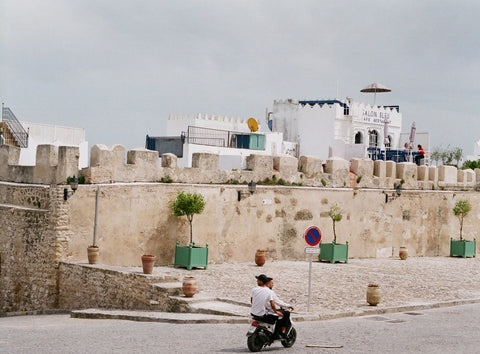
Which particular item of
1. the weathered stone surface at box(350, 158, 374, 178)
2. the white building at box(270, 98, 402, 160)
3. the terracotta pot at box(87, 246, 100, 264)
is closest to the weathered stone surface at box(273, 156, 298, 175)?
the weathered stone surface at box(350, 158, 374, 178)

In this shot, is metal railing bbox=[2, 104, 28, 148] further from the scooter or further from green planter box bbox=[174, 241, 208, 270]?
the scooter

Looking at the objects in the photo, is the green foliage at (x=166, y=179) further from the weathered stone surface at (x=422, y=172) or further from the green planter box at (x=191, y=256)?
the weathered stone surface at (x=422, y=172)

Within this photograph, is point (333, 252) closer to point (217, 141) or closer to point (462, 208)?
point (462, 208)

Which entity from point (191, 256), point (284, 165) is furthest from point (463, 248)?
point (191, 256)

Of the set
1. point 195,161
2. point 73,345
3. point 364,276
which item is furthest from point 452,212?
point 73,345

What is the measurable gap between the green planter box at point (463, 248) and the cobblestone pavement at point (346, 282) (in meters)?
2.84

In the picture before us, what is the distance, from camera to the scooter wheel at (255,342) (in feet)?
31.4

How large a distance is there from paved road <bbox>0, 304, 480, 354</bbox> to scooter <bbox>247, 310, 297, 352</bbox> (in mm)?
134

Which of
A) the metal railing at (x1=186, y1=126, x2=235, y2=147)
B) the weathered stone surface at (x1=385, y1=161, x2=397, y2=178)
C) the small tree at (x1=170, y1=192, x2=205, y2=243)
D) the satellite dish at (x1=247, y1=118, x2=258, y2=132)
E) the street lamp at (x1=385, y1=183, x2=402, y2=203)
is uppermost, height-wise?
the satellite dish at (x1=247, y1=118, x2=258, y2=132)

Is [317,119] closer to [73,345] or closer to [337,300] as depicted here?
[337,300]

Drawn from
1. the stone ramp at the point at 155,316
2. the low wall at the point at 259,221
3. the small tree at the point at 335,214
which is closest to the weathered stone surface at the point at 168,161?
the low wall at the point at 259,221

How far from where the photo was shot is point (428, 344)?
10.3 meters

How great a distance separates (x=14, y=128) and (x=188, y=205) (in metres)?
11.4

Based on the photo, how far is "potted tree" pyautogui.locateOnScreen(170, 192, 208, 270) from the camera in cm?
1753
